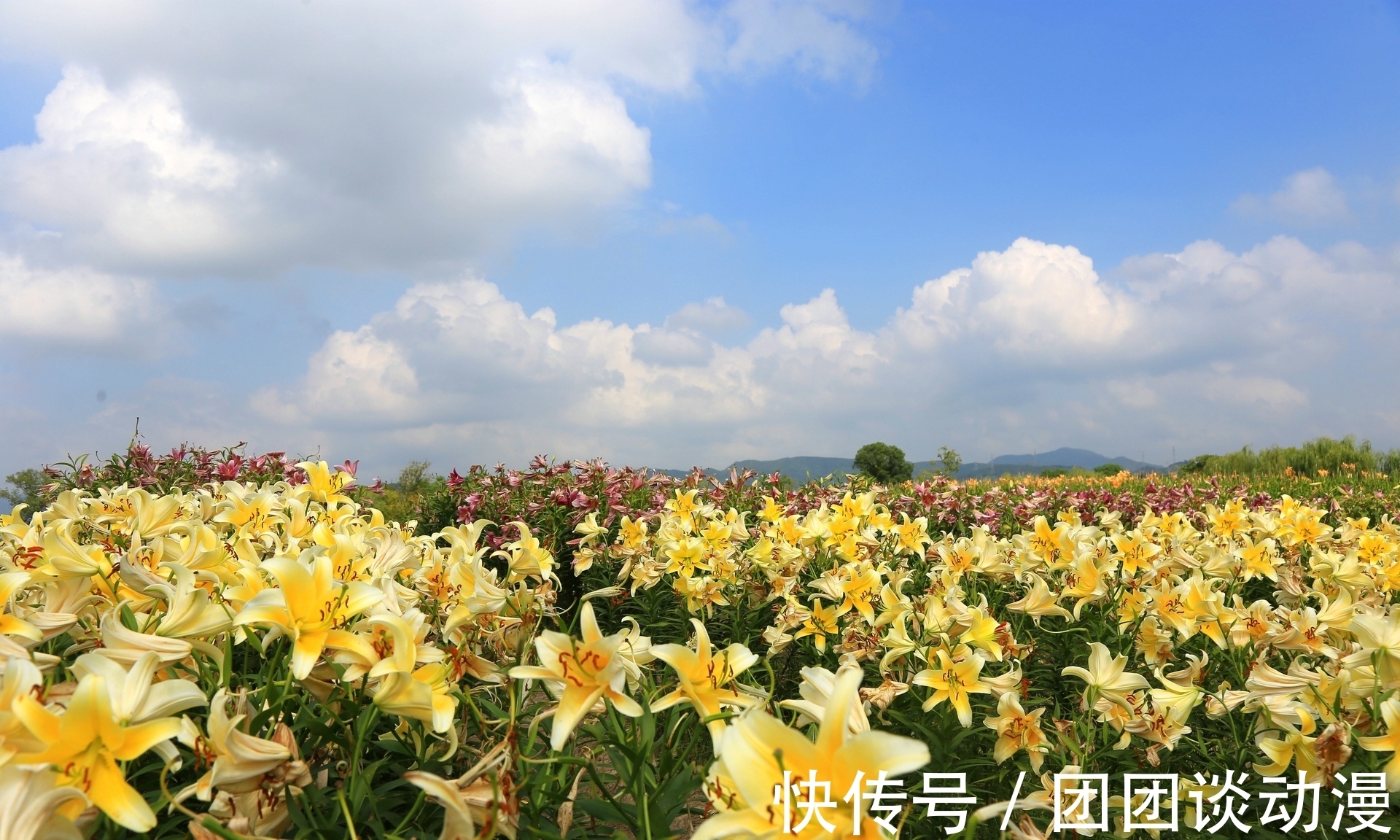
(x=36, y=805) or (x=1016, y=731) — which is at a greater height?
(x=36, y=805)

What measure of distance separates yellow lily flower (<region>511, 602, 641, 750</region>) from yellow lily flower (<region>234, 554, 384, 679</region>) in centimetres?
37

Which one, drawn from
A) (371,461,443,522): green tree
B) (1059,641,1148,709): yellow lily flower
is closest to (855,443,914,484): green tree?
(371,461,443,522): green tree

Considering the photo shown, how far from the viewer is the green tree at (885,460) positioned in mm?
34594

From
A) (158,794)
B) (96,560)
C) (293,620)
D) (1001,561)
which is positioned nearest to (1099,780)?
(1001,561)

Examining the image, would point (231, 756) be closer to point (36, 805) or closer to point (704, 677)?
point (36, 805)

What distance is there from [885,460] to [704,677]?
3452 cm

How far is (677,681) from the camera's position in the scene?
2.15m

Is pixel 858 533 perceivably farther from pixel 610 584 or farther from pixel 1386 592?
pixel 1386 592

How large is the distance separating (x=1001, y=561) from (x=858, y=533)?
0.67 m

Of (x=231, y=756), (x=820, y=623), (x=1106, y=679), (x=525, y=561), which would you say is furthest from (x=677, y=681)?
(x=1106, y=679)

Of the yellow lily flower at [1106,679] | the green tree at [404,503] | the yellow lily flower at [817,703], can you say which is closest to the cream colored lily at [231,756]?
the yellow lily flower at [817,703]

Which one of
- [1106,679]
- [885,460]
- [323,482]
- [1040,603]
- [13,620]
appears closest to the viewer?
[13,620]

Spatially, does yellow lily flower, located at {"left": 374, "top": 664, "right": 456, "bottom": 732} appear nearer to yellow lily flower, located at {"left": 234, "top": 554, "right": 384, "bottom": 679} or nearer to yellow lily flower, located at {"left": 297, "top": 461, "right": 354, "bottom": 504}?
yellow lily flower, located at {"left": 234, "top": 554, "right": 384, "bottom": 679}

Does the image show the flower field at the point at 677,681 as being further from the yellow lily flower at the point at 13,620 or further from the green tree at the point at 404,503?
the green tree at the point at 404,503
